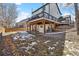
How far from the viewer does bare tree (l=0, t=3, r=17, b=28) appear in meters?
1.90

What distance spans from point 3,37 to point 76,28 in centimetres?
76

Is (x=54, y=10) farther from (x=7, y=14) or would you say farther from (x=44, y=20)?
(x=7, y=14)

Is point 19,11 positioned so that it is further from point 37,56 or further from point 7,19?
point 37,56

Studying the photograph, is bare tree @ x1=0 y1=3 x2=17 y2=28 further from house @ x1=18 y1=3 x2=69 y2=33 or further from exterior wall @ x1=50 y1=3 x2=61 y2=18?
exterior wall @ x1=50 y1=3 x2=61 y2=18

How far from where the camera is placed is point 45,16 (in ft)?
6.23

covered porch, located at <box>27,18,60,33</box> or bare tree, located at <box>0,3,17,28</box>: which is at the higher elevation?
bare tree, located at <box>0,3,17,28</box>

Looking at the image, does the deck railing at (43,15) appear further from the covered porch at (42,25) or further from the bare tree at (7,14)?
the bare tree at (7,14)

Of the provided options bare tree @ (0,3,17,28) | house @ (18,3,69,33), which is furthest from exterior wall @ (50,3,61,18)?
bare tree @ (0,3,17,28)

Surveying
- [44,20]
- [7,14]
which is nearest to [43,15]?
[44,20]

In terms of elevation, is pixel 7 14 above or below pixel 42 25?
above

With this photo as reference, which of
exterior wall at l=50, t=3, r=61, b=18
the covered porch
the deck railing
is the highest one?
exterior wall at l=50, t=3, r=61, b=18

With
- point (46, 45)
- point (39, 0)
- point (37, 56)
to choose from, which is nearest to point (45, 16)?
point (39, 0)

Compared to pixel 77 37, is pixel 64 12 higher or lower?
higher

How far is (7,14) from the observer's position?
1.91m
